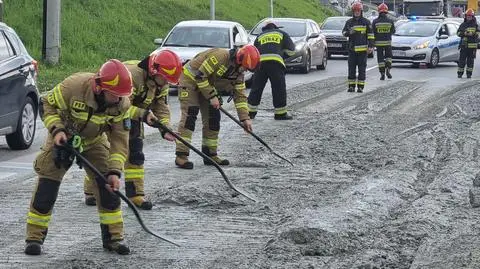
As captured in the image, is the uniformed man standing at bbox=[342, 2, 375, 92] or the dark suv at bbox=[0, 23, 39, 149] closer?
the dark suv at bbox=[0, 23, 39, 149]

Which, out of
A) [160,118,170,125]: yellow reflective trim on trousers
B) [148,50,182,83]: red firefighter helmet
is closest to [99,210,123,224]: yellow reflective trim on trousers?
[148,50,182,83]: red firefighter helmet

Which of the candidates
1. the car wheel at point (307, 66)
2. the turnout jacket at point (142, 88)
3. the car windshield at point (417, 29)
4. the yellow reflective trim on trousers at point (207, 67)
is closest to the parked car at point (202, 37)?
the car wheel at point (307, 66)

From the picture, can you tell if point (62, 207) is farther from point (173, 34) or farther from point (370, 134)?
point (173, 34)

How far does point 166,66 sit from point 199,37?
42.2ft

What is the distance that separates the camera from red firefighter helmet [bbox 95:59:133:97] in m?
7.25

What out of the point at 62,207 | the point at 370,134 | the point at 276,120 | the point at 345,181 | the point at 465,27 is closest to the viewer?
the point at 62,207

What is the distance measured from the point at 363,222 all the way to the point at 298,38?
19.5 m

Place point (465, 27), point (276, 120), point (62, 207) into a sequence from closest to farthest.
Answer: point (62, 207), point (276, 120), point (465, 27)

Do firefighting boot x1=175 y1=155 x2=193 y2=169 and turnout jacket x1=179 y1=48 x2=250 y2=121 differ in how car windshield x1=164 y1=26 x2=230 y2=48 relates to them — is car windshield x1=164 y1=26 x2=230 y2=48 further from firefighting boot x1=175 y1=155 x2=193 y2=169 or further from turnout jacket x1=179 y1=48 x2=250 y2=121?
firefighting boot x1=175 y1=155 x2=193 y2=169

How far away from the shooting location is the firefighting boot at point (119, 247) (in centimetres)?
757

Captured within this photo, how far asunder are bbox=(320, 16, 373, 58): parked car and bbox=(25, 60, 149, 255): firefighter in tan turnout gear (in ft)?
90.4

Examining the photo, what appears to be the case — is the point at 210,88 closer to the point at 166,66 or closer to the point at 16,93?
the point at 166,66

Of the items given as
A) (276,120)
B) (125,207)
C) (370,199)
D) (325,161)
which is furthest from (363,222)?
(276,120)

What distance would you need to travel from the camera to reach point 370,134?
15133mm
